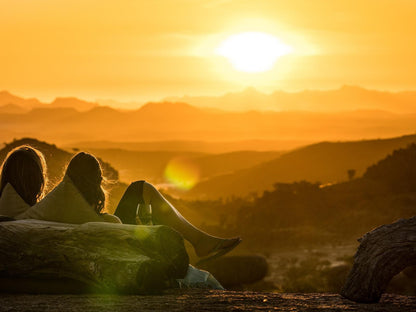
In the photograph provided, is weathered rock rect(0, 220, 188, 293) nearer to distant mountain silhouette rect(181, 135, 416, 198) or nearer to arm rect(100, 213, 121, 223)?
arm rect(100, 213, 121, 223)

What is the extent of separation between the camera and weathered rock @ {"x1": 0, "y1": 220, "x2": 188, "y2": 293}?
6.44 meters

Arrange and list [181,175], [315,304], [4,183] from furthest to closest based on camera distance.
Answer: [181,175]
[4,183]
[315,304]

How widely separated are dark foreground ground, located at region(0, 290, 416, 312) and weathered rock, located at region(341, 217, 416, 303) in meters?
0.16

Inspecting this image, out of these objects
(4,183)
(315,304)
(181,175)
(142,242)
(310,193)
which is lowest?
(315,304)

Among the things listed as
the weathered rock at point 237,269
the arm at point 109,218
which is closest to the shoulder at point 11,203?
the arm at point 109,218

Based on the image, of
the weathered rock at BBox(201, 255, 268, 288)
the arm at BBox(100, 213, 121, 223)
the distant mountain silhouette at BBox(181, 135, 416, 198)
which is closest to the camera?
the arm at BBox(100, 213, 121, 223)

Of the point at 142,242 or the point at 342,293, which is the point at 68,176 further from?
the point at 342,293

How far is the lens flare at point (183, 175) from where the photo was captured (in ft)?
329

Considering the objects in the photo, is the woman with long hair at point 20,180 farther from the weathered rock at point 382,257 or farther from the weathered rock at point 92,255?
the weathered rock at point 382,257

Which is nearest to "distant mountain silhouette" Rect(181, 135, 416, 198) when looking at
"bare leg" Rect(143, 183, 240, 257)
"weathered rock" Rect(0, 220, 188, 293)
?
"bare leg" Rect(143, 183, 240, 257)

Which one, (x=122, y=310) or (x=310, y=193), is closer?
(x=122, y=310)

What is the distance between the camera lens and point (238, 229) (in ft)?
136

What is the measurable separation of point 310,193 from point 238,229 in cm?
673

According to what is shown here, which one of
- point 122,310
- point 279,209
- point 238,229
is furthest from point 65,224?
point 279,209
